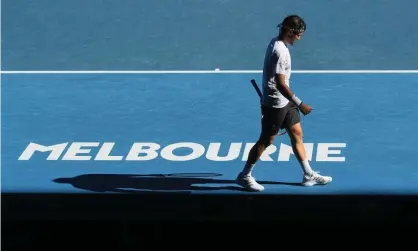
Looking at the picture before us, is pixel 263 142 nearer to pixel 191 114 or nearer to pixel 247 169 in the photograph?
pixel 247 169

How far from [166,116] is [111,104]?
0.95 meters

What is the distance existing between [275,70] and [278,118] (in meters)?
0.49

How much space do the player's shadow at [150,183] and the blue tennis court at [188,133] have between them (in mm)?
11

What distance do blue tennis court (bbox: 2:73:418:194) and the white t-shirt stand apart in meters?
0.98

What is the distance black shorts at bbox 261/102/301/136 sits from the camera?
11.0 meters

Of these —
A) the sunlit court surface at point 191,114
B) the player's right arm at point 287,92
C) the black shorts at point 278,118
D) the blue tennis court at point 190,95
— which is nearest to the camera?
the player's right arm at point 287,92

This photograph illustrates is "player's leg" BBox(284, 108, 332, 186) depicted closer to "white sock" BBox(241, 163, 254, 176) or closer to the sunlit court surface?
the sunlit court surface
